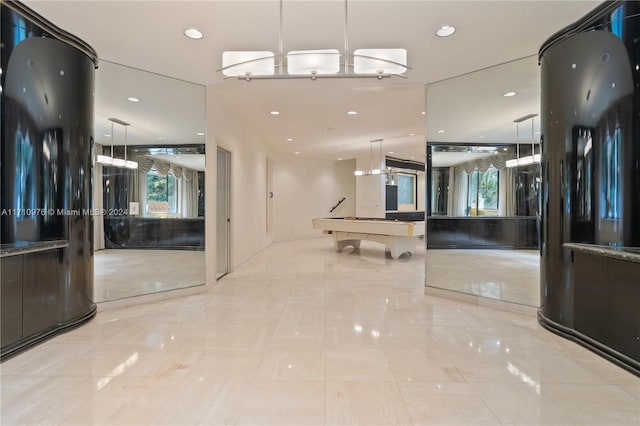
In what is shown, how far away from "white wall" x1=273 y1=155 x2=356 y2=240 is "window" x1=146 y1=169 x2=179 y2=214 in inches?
221

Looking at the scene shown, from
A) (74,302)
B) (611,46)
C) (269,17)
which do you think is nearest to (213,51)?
(269,17)

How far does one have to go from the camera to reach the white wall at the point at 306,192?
396 inches

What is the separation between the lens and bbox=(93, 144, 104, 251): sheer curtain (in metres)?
3.41

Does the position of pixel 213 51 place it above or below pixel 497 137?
above

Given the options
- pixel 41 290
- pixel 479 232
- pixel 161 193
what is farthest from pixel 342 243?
pixel 41 290

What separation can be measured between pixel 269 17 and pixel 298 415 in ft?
10.3

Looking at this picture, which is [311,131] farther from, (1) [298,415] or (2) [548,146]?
(1) [298,415]

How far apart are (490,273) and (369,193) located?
6.19m

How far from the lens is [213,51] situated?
128 inches

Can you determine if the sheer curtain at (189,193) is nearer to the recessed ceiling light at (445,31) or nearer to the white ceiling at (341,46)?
the white ceiling at (341,46)

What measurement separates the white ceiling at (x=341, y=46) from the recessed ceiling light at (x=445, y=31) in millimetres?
55

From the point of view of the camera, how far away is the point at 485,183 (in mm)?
4078

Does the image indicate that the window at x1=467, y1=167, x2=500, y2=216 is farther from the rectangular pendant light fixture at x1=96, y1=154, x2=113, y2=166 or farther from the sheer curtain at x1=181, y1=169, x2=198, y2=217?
the rectangular pendant light fixture at x1=96, y1=154, x2=113, y2=166

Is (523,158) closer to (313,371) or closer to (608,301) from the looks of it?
(608,301)
